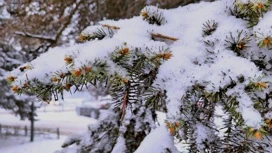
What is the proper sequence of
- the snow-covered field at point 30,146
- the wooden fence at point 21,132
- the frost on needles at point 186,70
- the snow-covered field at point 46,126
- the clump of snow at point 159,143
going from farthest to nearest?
the wooden fence at point 21,132 → the snow-covered field at point 46,126 → the snow-covered field at point 30,146 → the clump of snow at point 159,143 → the frost on needles at point 186,70

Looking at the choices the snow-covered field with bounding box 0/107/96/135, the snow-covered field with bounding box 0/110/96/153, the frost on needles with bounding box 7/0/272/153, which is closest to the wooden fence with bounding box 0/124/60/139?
the snow-covered field with bounding box 0/110/96/153

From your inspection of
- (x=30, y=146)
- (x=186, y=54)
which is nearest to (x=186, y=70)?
(x=186, y=54)

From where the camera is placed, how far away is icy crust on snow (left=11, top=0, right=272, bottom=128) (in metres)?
1.10

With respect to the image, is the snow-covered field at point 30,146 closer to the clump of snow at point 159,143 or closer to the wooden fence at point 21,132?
the wooden fence at point 21,132

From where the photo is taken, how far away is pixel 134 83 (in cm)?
135

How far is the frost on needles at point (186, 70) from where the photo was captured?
109 cm

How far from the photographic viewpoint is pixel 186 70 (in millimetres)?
1200

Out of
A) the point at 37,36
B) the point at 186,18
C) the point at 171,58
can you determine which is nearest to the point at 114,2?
the point at 37,36

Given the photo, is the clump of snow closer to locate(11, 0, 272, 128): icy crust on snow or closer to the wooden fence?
locate(11, 0, 272, 128): icy crust on snow

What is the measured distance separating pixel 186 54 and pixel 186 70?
0.08 m

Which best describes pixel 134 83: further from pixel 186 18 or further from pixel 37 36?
pixel 37 36

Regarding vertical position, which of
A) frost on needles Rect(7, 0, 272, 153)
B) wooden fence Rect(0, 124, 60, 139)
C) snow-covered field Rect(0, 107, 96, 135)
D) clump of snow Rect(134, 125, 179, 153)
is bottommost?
snow-covered field Rect(0, 107, 96, 135)

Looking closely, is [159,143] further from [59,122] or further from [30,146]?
[59,122]

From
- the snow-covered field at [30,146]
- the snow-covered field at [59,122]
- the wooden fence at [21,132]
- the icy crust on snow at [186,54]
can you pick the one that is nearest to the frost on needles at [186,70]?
the icy crust on snow at [186,54]
